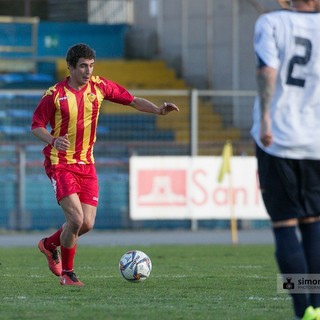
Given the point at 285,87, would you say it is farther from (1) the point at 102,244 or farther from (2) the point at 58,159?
(1) the point at 102,244

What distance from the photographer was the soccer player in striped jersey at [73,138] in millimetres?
9578

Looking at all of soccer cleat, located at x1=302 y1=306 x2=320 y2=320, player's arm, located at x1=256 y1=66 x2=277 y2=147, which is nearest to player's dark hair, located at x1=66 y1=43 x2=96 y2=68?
player's arm, located at x1=256 y1=66 x2=277 y2=147

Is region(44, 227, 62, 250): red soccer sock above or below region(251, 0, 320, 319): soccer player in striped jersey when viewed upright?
below

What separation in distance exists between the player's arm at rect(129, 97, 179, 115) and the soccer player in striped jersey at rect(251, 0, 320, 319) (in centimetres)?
315

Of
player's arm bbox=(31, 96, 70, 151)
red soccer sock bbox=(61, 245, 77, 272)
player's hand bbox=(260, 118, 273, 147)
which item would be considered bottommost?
red soccer sock bbox=(61, 245, 77, 272)

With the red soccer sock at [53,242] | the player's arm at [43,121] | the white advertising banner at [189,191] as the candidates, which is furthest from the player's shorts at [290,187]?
the white advertising banner at [189,191]

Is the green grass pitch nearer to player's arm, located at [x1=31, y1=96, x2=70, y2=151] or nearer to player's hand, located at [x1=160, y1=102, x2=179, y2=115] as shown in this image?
player's arm, located at [x1=31, y1=96, x2=70, y2=151]

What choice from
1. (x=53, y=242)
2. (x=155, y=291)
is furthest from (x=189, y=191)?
(x=155, y=291)

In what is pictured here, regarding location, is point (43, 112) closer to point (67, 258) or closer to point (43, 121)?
point (43, 121)

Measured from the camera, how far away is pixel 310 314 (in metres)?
6.27

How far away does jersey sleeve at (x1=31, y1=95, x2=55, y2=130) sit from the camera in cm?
962

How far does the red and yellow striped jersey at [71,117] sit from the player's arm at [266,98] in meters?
3.66

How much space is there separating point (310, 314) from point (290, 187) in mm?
722

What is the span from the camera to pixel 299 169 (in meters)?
6.50
